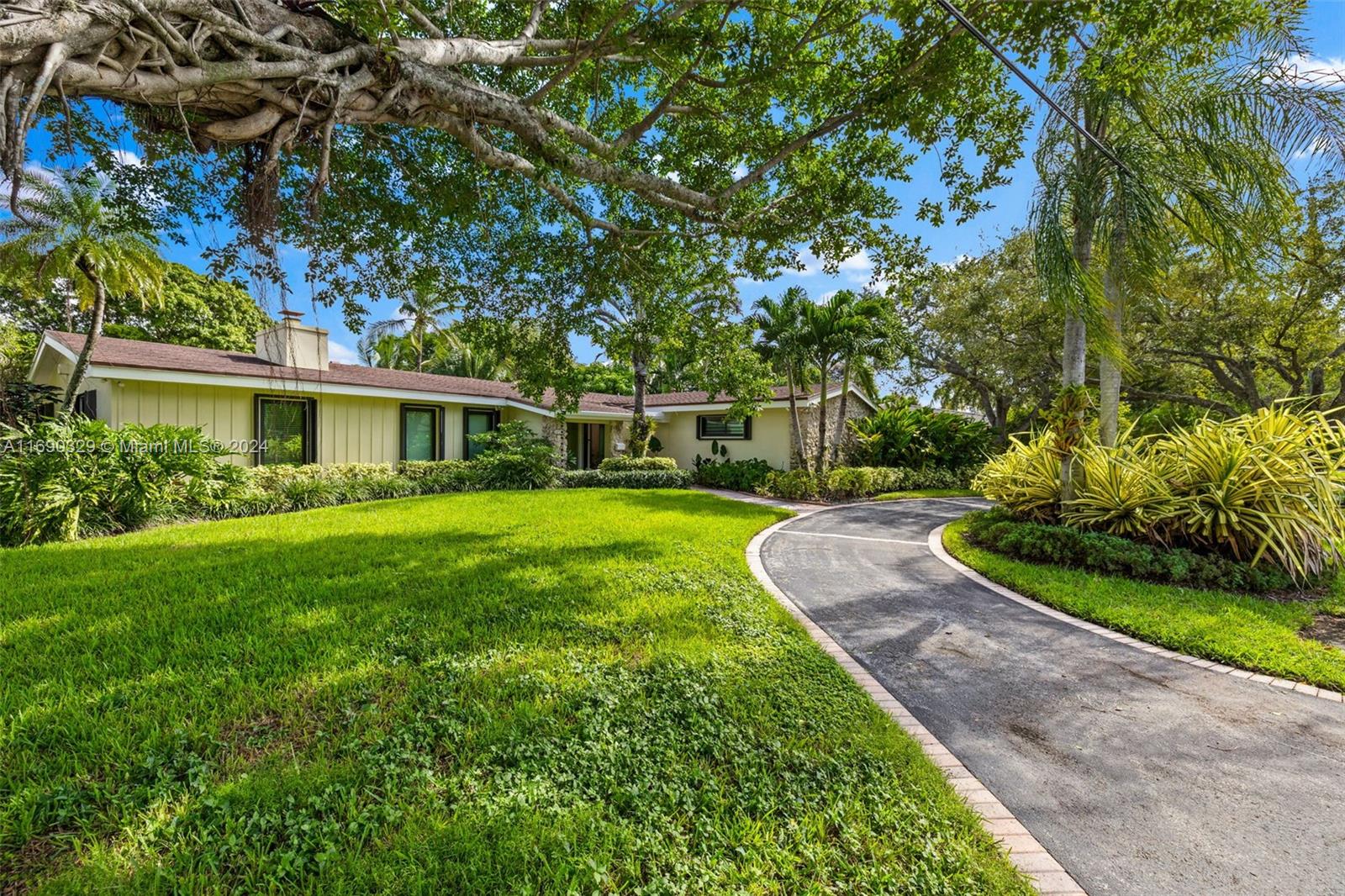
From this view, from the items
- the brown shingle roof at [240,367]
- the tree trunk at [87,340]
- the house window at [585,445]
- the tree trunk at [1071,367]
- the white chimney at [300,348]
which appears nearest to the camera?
the tree trunk at [1071,367]

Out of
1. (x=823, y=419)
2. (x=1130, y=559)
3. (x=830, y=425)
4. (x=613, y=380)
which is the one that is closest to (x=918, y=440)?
(x=830, y=425)

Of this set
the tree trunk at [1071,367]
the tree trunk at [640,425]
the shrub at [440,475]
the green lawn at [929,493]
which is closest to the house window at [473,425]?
the shrub at [440,475]

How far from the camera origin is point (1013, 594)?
6141mm

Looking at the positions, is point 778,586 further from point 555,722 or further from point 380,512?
point 380,512

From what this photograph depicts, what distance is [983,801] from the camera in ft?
8.70

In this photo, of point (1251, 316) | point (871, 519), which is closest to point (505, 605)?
point (871, 519)

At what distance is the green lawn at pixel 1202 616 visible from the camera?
4191mm

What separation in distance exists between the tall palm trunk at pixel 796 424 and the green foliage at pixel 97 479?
13.8 metres

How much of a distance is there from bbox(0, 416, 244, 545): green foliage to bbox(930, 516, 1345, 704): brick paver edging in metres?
13.0

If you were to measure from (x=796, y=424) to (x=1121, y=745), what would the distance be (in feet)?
43.5

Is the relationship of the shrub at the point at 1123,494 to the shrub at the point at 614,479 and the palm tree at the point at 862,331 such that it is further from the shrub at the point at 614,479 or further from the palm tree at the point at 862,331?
the shrub at the point at 614,479

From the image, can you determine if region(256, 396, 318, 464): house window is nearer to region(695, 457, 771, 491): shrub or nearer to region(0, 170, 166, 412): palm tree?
region(0, 170, 166, 412): palm tree

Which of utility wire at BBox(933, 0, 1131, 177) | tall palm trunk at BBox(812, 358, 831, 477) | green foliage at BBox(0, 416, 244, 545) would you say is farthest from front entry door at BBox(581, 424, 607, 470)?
utility wire at BBox(933, 0, 1131, 177)

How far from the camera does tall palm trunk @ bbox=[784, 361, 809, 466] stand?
15.4 m
